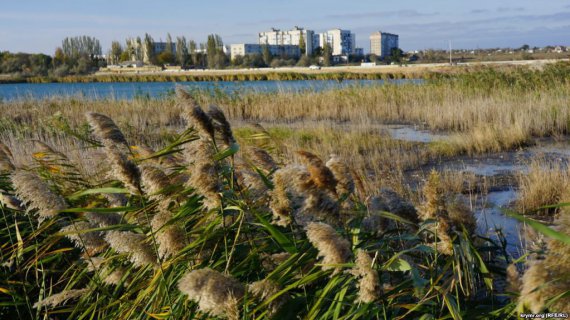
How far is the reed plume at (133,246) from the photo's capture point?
6.79ft

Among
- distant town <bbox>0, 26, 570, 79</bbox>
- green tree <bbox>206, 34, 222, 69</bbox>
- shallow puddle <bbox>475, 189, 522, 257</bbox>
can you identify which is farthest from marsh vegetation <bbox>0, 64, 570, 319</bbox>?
green tree <bbox>206, 34, 222, 69</bbox>

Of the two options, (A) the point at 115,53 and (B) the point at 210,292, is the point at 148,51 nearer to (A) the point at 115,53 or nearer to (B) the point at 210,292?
(A) the point at 115,53

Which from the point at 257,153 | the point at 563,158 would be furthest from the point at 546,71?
A: the point at 257,153

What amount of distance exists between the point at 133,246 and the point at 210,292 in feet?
2.65

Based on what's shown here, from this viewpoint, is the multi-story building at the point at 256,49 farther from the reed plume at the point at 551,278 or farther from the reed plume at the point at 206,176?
the reed plume at the point at 551,278

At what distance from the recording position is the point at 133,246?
210cm

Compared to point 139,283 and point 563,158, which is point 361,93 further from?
point 139,283

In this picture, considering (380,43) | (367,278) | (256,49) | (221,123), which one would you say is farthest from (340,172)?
(380,43)

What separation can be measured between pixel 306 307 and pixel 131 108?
14.4m

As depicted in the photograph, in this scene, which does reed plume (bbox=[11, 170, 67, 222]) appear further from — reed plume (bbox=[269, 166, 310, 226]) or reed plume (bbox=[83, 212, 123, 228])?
reed plume (bbox=[269, 166, 310, 226])

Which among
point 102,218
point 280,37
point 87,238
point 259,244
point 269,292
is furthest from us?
point 280,37

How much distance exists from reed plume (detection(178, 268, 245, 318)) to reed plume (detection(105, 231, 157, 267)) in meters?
0.74

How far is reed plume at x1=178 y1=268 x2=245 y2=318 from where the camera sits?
138 cm

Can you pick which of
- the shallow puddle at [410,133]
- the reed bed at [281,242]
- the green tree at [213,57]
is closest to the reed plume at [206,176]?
the reed bed at [281,242]
